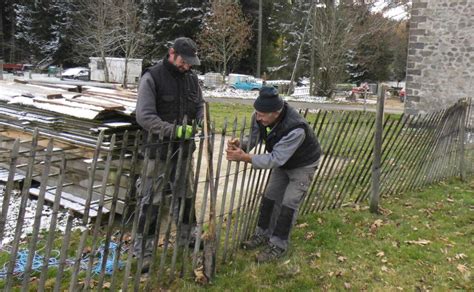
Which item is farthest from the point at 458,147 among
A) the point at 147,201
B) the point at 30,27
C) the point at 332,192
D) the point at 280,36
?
the point at 30,27

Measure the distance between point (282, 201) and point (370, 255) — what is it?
1.05 metres

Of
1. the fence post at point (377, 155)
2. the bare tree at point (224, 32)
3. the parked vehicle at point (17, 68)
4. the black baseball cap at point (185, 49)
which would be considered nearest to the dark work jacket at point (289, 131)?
the black baseball cap at point (185, 49)

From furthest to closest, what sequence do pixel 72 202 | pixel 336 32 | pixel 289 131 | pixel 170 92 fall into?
pixel 336 32 < pixel 72 202 < pixel 170 92 < pixel 289 131

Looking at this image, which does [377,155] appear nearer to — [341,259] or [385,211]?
[385,211]

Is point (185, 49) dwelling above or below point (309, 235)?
above

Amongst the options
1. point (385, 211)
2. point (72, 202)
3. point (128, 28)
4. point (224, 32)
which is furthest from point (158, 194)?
point (224, 32)

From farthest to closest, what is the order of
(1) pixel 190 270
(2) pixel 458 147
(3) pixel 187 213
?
(2) pixel 458 147 → (3) pixel 187 213 → (1) pixel 190 270

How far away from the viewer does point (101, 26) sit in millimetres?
30438

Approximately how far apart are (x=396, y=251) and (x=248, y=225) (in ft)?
4.85

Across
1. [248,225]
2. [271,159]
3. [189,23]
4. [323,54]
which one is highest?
[189,23]

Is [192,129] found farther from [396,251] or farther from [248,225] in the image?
[396,251]

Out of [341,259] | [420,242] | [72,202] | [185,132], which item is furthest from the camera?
[72,202]

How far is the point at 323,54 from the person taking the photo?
2927cm

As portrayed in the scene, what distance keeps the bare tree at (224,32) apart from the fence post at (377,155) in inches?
1170
